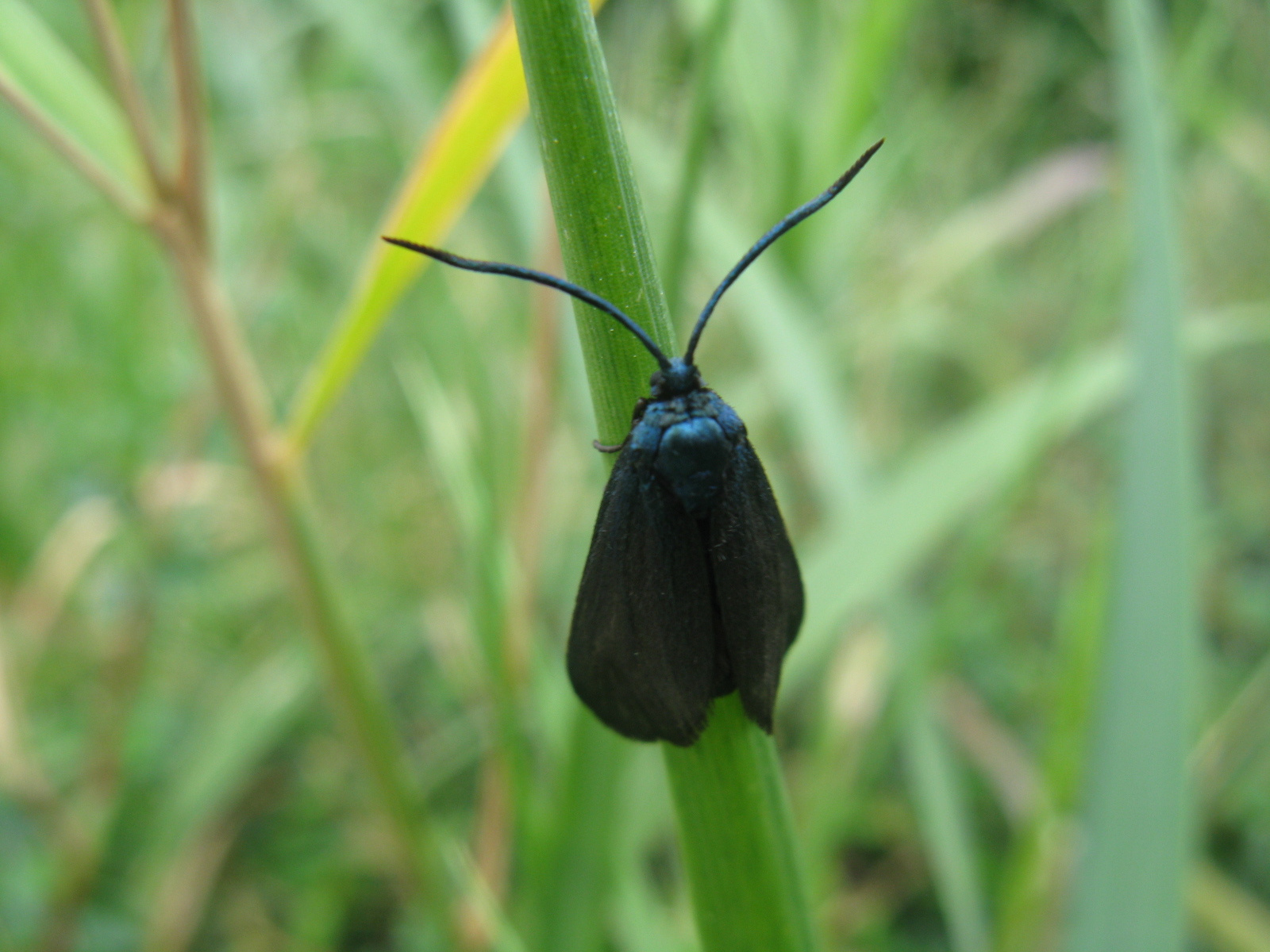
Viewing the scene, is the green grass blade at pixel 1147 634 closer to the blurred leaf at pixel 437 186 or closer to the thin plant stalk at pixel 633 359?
the thin plant stalk at pixel 633 359

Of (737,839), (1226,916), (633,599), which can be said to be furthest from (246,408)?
(1226,916)

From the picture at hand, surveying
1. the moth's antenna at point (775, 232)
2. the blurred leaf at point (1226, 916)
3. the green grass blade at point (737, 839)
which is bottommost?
the blurred leaf at point (1226, 916)

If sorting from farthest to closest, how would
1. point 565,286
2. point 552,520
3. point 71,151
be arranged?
point 552,520 → point 71,151 → point 565,286

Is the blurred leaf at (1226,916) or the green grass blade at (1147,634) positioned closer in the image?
the green grass blade at (1147,634)

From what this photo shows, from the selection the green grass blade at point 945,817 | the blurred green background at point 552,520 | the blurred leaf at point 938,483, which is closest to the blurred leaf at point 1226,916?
the blurred green background at point 552,520

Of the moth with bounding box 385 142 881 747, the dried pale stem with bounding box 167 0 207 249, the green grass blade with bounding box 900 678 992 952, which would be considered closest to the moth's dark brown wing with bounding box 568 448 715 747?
the moth with bounding box 385 142 881 747

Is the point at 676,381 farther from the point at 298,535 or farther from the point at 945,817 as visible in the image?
the point at 945,817

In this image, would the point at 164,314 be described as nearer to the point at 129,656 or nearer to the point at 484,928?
the point at 129,656

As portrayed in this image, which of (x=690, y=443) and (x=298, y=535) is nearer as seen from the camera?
(x=690, y=443)
